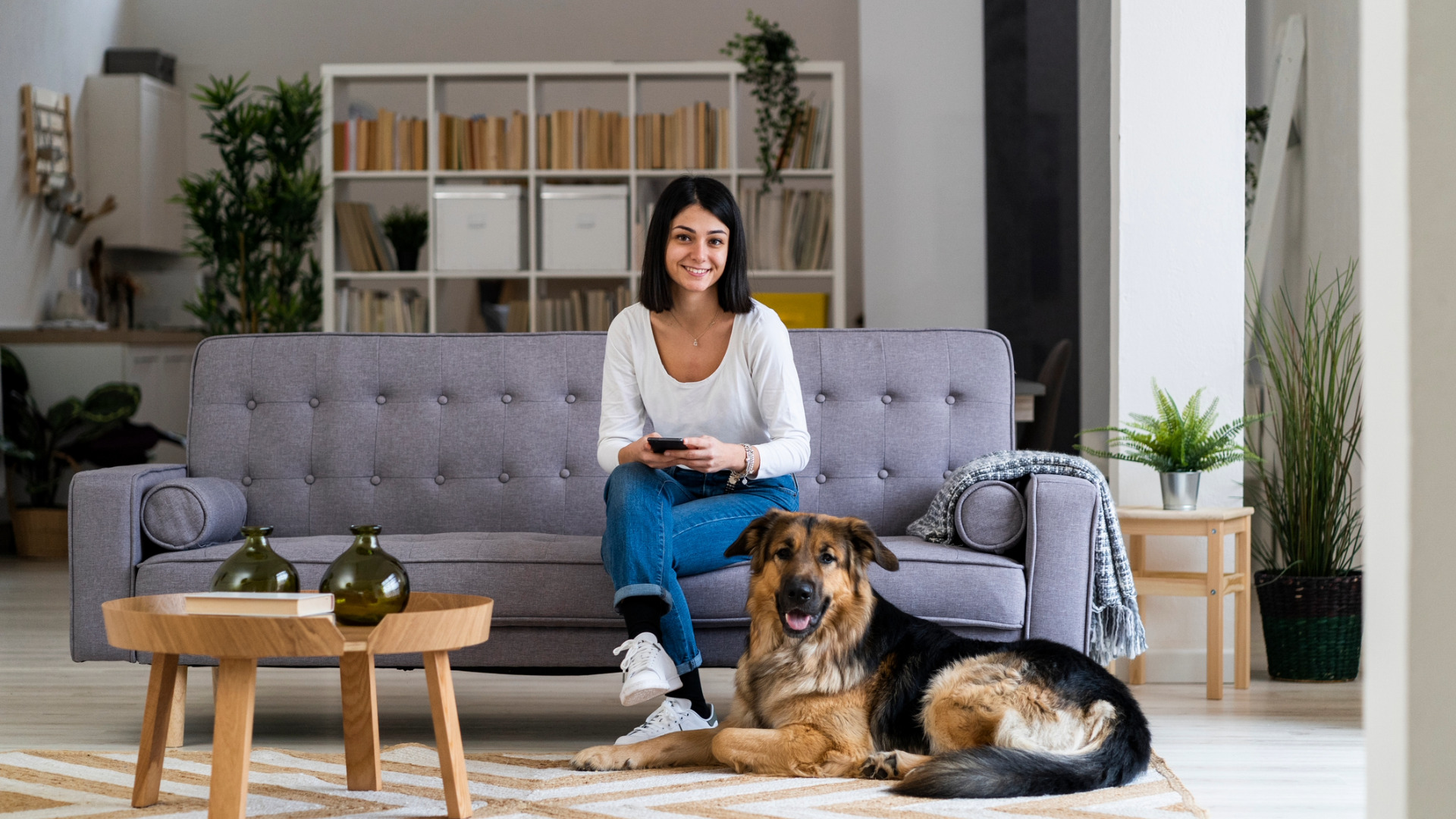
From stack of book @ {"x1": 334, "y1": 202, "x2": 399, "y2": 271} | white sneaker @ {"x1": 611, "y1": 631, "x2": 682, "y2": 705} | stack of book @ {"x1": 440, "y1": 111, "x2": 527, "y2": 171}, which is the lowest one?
white sneaker @ {"x1": 611, "y1": 631, "x2": 682, "y2": 705}

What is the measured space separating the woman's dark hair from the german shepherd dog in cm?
56

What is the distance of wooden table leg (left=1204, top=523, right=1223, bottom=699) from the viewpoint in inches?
119

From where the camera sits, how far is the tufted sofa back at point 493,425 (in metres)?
2.96

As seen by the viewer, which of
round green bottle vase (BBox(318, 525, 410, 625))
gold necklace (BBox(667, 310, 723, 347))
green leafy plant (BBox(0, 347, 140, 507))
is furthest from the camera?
green leafy plant (BBox(0, 347, 140, 507))

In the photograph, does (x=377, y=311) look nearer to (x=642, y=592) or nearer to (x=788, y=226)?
(x=788, y=226)

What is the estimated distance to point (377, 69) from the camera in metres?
5.25

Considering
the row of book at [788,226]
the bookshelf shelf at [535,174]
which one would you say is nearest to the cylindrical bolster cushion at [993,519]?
the bookshelf shelf at [535,174]

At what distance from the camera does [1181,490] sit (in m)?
3.08

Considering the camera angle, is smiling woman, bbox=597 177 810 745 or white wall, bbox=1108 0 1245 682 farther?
white wall, bbox=1108 0 1245 682

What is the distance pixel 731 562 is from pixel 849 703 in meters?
0.42

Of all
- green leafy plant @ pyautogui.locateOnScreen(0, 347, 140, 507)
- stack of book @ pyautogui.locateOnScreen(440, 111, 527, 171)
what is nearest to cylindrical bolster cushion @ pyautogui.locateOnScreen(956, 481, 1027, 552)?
stack of book @ pyautogui.locateOnScreen(440, 111, 527, 171)

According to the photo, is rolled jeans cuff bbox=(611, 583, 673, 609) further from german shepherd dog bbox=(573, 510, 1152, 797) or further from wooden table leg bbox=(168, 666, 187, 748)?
wooden table leg bbox=(168, 666, 187, 748)

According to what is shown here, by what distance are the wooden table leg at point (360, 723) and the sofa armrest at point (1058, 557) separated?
1276mm

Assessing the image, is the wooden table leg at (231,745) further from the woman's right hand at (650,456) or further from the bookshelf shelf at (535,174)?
the bookshelf shelf at (535,174)
